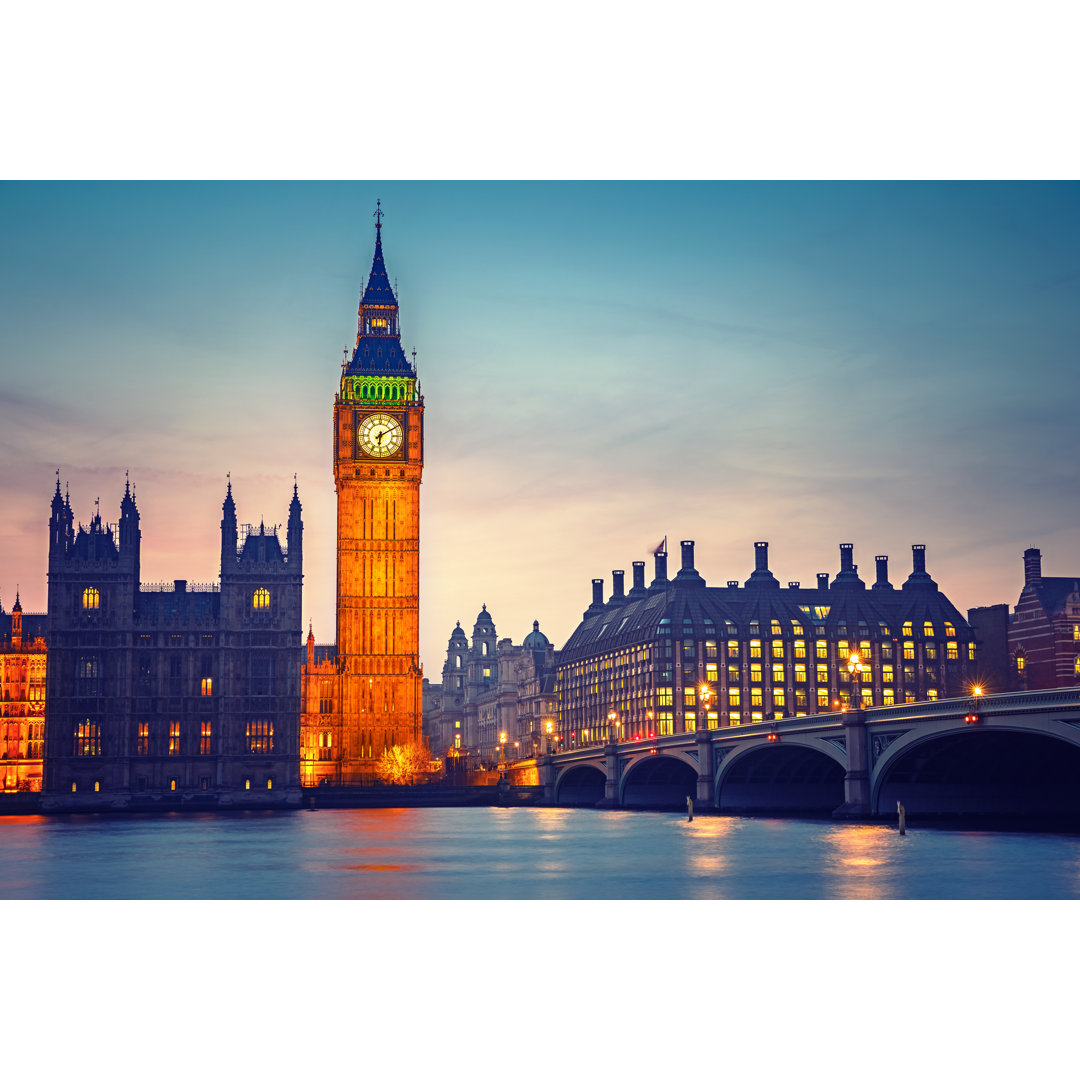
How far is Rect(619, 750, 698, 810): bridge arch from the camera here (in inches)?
5359

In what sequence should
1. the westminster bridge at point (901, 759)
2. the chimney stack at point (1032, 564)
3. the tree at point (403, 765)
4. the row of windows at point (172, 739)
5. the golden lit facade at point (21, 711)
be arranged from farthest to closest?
1. the chimney stack at point (1032, 564)
2. the golden lit facade at point (21, 711)
3. the tree at point (403, 765)
4. the row of windows at point (172, 739)
5. the westminster bridge at point (901, 759)

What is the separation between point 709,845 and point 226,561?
295ft

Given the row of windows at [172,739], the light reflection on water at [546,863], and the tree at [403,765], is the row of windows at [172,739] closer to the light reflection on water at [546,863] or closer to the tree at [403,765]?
the tree at [403,765]

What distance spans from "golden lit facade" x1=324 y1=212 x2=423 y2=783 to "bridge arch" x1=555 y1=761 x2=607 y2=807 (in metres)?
19.4

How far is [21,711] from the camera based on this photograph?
170 m

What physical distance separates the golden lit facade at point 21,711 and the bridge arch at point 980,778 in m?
107

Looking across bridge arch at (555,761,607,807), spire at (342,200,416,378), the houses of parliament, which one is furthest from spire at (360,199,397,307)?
bridge arch at (555,761,607,807)

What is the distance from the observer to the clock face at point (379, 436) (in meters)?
181

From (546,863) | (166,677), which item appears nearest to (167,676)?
(166,677)

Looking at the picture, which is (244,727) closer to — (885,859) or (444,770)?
(444,770)

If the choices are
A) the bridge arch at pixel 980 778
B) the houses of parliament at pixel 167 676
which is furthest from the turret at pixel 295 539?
the bridge arch at pixel 980 778

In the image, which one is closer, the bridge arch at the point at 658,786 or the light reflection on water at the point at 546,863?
the light reflection on water at the point at 546,863

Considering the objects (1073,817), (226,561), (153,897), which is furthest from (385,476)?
(153,897)

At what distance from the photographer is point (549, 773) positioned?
515ft
